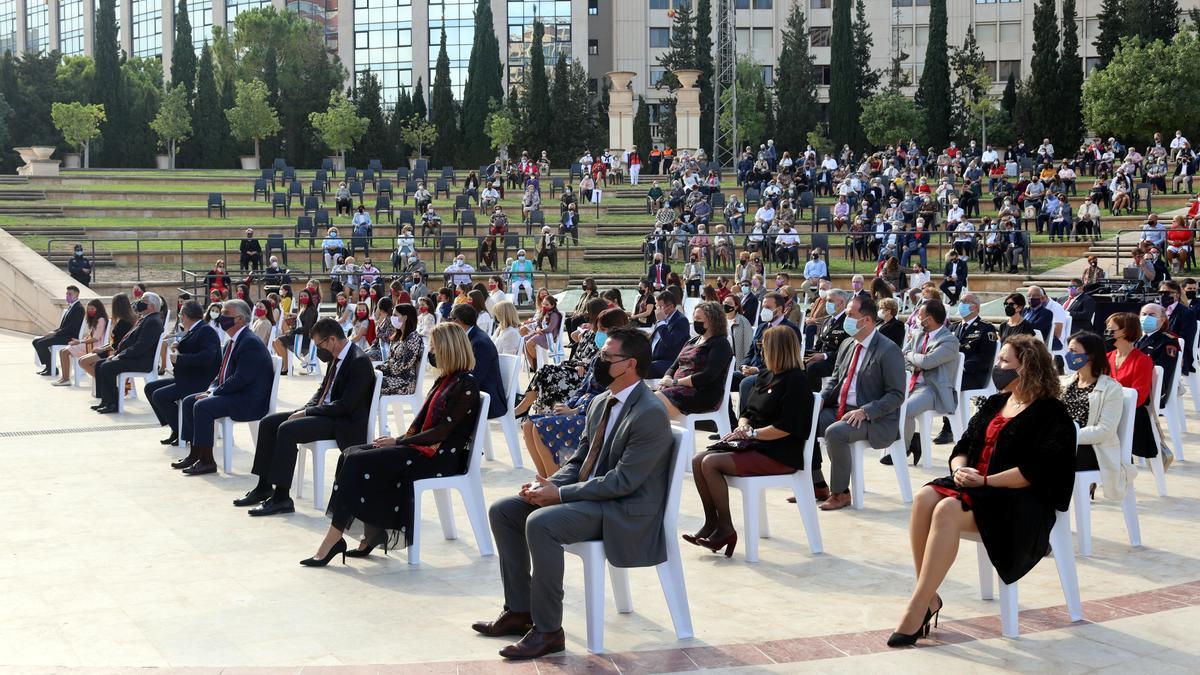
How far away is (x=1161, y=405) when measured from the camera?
396 inches

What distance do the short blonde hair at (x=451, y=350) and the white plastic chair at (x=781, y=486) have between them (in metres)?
1.62

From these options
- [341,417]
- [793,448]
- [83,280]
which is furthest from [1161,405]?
[83,280]

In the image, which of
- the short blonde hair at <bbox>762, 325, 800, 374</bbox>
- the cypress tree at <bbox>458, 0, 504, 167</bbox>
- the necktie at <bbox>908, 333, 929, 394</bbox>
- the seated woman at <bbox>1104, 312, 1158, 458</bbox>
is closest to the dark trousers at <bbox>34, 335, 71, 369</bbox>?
the necktie at <bbox>908, 333, 929, 394</bbox>

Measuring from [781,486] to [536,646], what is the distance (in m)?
2.29

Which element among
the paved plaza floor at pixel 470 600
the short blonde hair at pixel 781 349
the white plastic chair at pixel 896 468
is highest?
the short blonde hair at pixel 781 349

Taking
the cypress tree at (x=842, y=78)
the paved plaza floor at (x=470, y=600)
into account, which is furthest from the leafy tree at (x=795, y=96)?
the paved plaza floor at (x=470, y=600)

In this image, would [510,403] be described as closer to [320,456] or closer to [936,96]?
[320,456]

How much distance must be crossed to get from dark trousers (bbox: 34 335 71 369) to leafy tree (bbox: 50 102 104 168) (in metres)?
37.1

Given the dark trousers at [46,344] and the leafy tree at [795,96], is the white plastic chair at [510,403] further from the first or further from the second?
the leafy tree at [795,96]

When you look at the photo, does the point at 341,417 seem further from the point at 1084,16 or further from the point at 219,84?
the point at 1084,16

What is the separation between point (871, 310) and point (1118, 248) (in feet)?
61.3

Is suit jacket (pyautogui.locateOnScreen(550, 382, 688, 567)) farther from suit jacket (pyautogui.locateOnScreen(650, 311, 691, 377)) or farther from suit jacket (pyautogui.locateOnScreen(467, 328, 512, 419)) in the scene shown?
suit jacket (pyautogui.locateOnScreen(650, 311, 691, 377))

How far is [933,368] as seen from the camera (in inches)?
376

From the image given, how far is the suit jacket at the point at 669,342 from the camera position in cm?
1144
